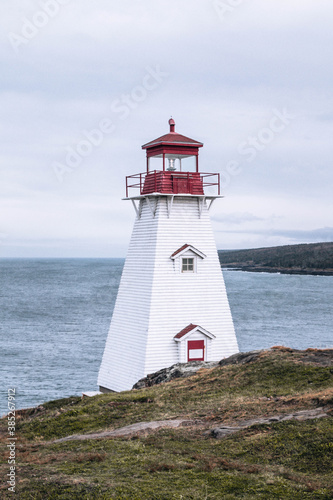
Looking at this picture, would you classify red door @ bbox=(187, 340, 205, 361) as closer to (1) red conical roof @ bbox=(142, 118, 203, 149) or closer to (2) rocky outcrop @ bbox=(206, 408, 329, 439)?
(1) red conical roof @ bbox=(142, 118, 203, 149)

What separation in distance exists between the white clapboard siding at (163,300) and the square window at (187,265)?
0.27 metres

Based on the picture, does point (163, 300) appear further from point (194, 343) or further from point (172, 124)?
A: point (172, 124)

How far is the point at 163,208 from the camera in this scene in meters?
26.0

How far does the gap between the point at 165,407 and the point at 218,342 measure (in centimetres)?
976

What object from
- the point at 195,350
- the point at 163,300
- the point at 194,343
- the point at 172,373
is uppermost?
the point at 163,300

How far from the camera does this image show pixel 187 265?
26.1 m

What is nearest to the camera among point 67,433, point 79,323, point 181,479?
point 181,479

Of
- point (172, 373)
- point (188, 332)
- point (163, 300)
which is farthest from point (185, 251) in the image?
point (172, 373)

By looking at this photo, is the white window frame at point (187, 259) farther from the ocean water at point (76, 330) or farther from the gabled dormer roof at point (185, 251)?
the ocean water at point (76, 330)

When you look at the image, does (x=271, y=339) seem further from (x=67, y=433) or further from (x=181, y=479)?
(x=181, y=479)

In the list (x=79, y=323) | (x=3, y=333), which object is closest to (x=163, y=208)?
(x=3, y=333)

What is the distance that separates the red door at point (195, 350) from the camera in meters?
25.1

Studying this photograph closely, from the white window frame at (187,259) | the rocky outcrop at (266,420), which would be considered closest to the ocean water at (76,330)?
the white window frame at (187,259)

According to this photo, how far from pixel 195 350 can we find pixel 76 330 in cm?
3362
